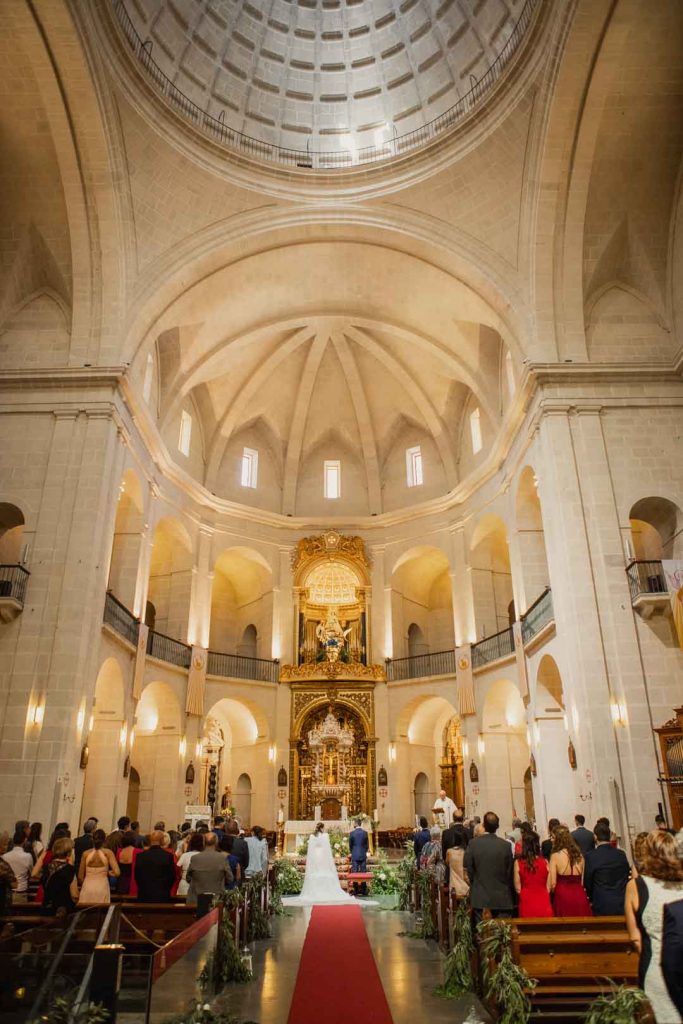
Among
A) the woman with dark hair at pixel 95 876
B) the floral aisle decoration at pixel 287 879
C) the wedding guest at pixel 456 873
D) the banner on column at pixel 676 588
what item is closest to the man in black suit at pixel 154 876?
the woman with dark hair at pixel 95 876

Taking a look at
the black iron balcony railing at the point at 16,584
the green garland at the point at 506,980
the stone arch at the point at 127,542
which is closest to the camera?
the green garland at the point at 506,980

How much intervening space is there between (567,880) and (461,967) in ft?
4.93

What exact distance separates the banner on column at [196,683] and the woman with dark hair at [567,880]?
16880mm

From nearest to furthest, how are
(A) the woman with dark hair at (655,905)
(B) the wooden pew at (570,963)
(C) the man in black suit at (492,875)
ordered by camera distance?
(A) the woman with dark hair at (655,905) → (B) the wooden pew at (570,963) → (C) the man in black suit at (492,875)

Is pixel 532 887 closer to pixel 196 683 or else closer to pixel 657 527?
pixel 657 527

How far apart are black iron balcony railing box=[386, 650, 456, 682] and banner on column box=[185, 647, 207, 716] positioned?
6.26m

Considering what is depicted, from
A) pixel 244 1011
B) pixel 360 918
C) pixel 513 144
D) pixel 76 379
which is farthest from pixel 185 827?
pixel 513 144

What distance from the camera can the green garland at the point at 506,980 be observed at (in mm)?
5359

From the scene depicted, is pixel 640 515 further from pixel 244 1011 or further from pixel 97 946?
pixel 97 946

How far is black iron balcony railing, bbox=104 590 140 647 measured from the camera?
56.2 feet

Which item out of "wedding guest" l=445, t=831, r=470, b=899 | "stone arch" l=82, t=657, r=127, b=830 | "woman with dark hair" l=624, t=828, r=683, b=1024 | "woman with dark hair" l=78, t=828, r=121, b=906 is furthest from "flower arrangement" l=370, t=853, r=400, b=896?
"woman with dark hair" l=624, t=828, r=683, b=1024

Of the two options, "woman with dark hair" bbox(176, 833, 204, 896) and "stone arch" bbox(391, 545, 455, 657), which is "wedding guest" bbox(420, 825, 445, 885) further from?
"stone arch" bbox(391, 545, 455, 657)

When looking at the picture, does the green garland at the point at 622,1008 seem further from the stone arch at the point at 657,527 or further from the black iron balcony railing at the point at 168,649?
the black iron balcony railing at the point at 168,649

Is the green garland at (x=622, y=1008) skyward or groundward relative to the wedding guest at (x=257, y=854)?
groundward
